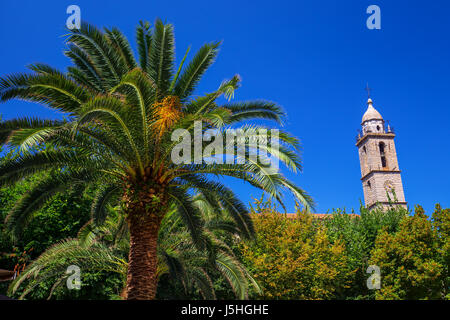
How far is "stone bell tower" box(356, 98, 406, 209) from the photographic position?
5872 centimetres

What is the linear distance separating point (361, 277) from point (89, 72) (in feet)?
75.8

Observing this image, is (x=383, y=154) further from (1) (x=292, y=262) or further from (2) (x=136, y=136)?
(2) (x=136, y=136)

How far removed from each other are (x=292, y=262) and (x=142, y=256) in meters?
14.5

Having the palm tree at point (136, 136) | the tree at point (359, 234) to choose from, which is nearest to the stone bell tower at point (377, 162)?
the tree at point (359, 234)

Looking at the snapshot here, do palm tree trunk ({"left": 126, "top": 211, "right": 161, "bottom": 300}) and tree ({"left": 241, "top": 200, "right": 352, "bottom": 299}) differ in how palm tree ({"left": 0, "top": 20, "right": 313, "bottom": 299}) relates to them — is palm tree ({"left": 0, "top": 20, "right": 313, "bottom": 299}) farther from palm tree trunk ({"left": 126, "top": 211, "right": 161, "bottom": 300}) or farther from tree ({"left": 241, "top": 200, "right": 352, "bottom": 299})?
tree ({"left": 241, "top": 200, "right": 352, "bottom": 299})

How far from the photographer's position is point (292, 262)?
872 inches

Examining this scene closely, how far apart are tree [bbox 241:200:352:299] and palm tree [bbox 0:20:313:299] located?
A: 486 inches

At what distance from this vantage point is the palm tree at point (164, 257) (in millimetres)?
12359

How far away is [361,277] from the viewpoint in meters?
26.5

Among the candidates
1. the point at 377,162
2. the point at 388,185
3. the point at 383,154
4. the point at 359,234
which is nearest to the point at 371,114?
the point at 383,154

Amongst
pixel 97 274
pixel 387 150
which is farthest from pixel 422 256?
pixel 387 150

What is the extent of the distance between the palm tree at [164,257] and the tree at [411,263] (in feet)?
44.4

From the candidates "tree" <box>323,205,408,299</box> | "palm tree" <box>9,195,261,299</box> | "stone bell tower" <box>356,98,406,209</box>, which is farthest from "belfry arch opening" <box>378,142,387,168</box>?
"palm tree" <box>9,195,261,299</box>
